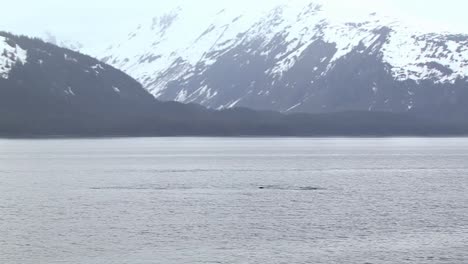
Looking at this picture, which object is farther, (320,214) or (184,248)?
(320,214)

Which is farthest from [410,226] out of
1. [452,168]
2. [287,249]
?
[452,168]

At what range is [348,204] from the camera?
97.8 meters

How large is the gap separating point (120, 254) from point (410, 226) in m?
28.0

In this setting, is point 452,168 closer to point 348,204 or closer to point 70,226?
point 348,204

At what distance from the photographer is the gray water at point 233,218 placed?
64688 mm

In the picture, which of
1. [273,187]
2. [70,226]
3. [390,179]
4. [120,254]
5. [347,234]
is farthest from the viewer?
[390,179]

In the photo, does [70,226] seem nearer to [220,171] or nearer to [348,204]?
[348,204]

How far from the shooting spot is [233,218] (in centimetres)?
8469

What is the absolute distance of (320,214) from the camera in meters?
87.4

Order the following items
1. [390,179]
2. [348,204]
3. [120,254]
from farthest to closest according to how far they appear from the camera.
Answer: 1. [390,179]
2. [348,204]
3. [120,254]

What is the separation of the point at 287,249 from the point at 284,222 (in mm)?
15334

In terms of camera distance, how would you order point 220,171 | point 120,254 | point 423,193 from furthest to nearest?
point 220,171 → point 423,193 → point 120,254

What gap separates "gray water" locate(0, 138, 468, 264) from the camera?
212 ft

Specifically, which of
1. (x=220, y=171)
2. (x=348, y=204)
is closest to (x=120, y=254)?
(x=348, y=204)
